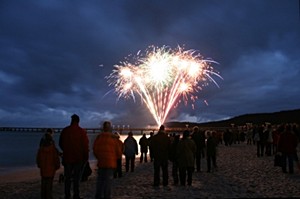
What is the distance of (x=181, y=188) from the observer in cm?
1148

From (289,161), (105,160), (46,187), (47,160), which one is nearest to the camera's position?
(105,160)

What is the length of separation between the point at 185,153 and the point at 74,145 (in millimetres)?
3909

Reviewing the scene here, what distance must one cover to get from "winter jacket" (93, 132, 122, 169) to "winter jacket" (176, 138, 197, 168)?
10.6 ft

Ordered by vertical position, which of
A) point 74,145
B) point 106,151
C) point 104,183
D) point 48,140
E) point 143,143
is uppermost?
point 48,140

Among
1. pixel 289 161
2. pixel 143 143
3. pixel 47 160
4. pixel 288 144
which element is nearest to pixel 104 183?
pixel 47 160

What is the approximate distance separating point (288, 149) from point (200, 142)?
3746 millimetres

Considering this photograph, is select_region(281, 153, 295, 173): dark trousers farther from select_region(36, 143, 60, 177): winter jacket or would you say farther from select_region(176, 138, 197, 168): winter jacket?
select_region(36, 143, 60, 177): winter jacket

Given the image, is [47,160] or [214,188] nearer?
[47,160]

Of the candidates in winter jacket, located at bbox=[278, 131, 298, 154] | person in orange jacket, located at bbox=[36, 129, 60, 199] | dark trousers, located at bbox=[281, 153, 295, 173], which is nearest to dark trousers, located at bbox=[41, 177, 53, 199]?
person in orange jacket, located at bbox=[36, 129, 60, 199]

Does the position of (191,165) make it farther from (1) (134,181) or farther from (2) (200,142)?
(2) (200,142)

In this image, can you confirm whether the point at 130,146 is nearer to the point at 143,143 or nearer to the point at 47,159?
the point at 143,143

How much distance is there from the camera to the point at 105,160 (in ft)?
28.2

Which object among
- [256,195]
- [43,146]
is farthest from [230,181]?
[43,146]

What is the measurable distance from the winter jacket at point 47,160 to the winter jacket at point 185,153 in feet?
13.0
